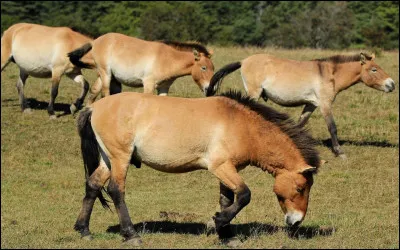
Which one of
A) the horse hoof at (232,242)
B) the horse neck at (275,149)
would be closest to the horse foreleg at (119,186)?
the horse hoof at (232,242)

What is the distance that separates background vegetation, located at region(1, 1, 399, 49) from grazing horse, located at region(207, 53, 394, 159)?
157ft

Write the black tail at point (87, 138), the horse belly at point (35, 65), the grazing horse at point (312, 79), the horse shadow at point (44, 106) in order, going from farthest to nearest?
the horse shadow at point (44, 106), the horse belly at point (35, 65), the grazing horse at point (312, 79), the black tail at point (87, 138)

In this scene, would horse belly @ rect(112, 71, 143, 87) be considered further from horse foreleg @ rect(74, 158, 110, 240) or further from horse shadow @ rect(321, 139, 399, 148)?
horse foreleg @ rect(74, 158, 110, 240)

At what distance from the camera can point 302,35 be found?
2904 inches

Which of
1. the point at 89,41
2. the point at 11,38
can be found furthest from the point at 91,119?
the point at 11,38

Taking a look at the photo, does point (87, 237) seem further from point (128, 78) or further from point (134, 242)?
point (128, 78)

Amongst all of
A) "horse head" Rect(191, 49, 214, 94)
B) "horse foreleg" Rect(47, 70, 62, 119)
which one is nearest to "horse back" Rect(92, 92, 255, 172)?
"horse head" Rect(191, 49, 214, 94)

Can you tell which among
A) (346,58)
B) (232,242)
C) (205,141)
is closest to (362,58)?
(346,58)

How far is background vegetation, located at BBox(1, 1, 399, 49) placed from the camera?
7238cm

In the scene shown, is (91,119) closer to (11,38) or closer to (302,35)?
(11,38)

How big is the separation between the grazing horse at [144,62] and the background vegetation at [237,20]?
47.4 meters

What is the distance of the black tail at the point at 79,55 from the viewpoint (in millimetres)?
18594

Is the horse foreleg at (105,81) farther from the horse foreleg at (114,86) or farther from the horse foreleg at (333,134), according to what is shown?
the horse foreleg at (333,134)

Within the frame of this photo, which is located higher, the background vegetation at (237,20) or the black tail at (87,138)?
the black tail at (87,138)
